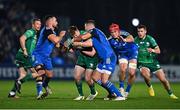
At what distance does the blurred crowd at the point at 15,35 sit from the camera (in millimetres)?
33000

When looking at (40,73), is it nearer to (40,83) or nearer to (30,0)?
(40,83)

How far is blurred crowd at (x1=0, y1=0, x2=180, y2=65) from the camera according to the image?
108ft

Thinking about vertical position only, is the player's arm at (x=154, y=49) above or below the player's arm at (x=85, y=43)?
below

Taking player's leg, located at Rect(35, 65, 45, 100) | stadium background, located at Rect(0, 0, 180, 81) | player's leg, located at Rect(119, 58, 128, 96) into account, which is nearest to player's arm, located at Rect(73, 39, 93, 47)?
player's leg, located at Rect(35, 65, 45, 100)

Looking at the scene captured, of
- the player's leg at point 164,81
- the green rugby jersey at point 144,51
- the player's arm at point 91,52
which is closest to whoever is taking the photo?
the player's arm at point 91,52

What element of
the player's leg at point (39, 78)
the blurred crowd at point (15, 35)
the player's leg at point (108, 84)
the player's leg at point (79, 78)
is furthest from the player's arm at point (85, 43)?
the blurred crowd at point (15, 35)

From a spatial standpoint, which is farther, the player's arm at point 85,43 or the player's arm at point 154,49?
the player's arm at point 154,49

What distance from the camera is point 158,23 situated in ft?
127

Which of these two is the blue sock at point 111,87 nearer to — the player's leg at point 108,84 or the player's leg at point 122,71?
the player's leg at point 108,84

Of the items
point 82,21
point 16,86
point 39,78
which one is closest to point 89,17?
point 82,21

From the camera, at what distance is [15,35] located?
110ft

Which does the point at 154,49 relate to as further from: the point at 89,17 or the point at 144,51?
the point at 89,17

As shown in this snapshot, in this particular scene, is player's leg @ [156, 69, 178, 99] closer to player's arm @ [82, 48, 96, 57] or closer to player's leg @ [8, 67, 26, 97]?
player's arm @ [82, 48, 96, 57]

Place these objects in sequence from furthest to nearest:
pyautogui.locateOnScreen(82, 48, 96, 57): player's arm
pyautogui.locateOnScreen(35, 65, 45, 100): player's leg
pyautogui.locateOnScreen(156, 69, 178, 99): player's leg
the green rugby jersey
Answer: the green rugby jersey < pyautogui.locateOnScreen(156, 69, 178, 99): player's leg < pyautogui.locateOnScreen(35, 65, 45, 100): player's leg < pyautogui.locateOnScreen(82, 48, 96, 57): player's arm
